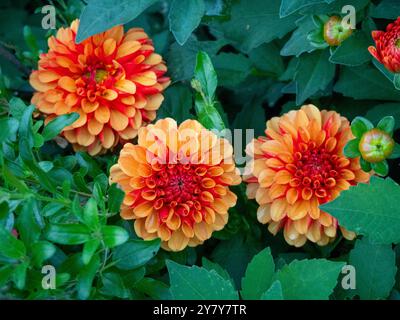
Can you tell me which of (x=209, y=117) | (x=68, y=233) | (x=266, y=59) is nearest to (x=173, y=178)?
(x=209, y=117)

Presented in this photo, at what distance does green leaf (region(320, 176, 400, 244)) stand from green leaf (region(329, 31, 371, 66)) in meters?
0.24

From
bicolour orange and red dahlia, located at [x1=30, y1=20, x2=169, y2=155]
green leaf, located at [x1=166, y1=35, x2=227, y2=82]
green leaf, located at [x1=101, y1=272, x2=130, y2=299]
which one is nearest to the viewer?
green leaf, located at [x1=101, y1=272, x2=130, y2=299]

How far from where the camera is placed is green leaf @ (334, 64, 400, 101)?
131 centimetres

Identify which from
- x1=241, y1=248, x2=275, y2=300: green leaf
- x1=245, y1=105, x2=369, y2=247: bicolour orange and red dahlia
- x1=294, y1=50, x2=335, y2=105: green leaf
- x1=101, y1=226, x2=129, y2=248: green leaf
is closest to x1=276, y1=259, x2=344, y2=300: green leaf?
x1=241, y1=248, x2=275, y2=300: green leaf

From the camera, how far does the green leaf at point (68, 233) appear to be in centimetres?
97

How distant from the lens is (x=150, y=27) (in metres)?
1.78

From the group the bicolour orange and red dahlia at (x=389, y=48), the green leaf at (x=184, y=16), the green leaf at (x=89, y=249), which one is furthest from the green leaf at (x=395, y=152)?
the green leaf at (x=89, y=249)

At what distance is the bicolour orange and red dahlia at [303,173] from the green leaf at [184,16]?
21cm

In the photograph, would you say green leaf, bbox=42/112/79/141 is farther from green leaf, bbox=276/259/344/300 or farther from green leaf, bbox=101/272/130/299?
green leaf, bbox=276/259/344/300

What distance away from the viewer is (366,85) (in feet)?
4.35

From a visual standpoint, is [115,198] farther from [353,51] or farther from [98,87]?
[353,51]

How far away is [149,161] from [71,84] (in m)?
0.25

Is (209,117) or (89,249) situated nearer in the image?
(89,249)

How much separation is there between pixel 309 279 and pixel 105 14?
52 cm
